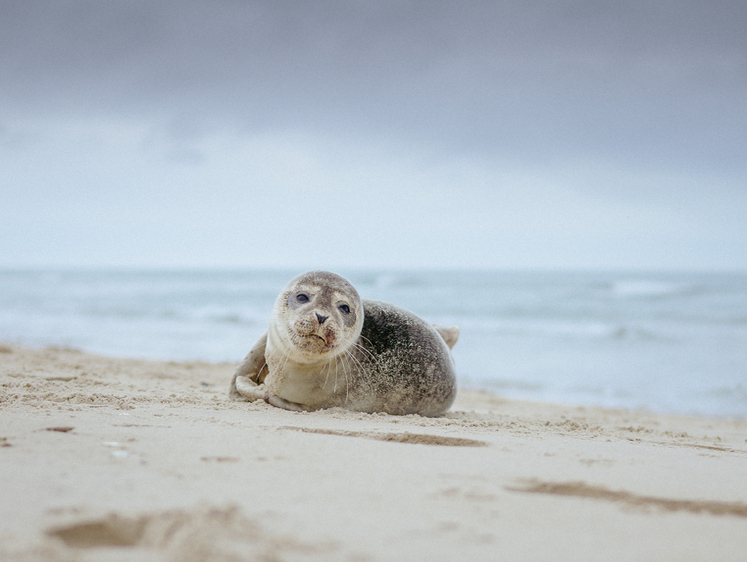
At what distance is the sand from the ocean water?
14.5 feet

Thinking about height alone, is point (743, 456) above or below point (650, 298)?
below

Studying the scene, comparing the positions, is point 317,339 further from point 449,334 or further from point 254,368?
point 449,334

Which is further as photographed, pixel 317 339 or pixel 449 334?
pixel 449 334

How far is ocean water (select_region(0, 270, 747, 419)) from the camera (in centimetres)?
875

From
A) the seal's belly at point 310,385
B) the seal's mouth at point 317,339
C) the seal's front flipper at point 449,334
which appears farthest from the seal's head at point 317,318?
the seal's front flipper at point 449,334

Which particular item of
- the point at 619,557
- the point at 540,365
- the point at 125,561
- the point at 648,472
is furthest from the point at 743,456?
the point at 540,365

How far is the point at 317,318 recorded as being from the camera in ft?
13.0

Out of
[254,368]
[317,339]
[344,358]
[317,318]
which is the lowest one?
[254,368]

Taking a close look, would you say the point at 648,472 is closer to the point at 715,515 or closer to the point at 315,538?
the point at 715,515

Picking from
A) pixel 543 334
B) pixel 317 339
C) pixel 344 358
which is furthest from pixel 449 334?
pixel 543 334

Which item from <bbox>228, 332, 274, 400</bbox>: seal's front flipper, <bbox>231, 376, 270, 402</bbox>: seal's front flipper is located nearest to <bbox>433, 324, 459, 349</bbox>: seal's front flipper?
<bbox>228, 332, 274, 400</bbox>: seal's front flipper

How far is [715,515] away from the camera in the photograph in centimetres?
202

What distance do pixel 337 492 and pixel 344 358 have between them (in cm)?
234

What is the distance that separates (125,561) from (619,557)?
46.8 inches
